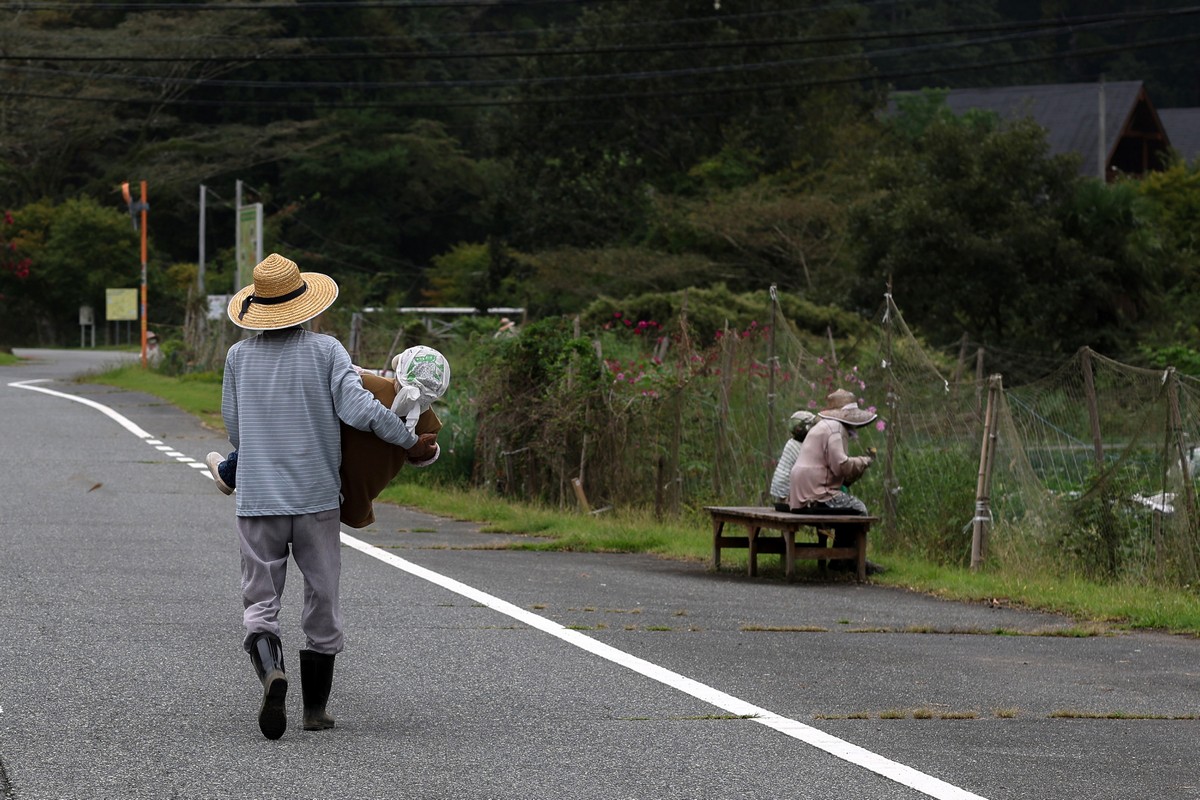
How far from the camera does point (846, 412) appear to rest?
1258 centimetres

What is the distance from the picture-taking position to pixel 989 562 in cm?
1300

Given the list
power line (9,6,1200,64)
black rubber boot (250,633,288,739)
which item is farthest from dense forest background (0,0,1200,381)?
black rubber boot (250,633,288,739)

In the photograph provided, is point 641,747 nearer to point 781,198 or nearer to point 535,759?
→ point 535,759

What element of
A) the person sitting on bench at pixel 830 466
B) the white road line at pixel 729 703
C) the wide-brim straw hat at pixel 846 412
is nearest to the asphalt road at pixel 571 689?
the white road line at pixel 729 703

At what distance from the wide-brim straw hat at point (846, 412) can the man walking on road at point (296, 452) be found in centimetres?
621

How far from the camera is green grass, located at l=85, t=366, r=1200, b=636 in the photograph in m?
10.8

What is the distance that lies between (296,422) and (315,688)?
104 cm

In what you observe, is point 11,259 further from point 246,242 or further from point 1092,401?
point 1092,401

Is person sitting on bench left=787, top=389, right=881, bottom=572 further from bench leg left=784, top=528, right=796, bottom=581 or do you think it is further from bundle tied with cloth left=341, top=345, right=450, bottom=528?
bundle tied with cloth left=341, top=345, right=450, bottom=528

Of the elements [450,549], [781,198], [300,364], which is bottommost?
[450,549]

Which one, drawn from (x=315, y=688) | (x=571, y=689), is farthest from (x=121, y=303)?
(x=315, y=688)

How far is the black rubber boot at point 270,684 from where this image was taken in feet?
20.8

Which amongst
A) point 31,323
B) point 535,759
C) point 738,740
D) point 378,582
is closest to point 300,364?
point 535,759

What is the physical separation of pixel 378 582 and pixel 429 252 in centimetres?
6610
